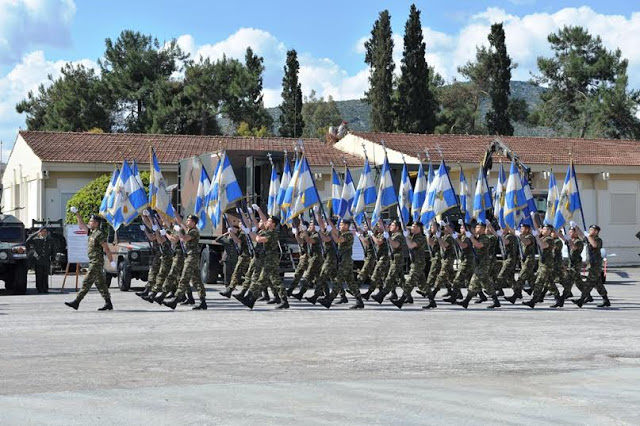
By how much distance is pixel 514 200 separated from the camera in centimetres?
2780

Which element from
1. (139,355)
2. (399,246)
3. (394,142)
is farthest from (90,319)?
(394,142)

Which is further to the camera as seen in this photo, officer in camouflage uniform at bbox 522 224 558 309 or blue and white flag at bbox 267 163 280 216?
blue and white flag at bbox 267 163 280 216

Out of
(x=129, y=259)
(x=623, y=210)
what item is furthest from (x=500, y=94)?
(x=129, y=259)

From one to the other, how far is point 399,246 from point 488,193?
11976 millimetres

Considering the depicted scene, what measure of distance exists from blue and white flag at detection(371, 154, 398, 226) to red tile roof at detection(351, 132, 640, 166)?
15805mm

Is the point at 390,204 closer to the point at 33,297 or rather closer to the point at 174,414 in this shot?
the point at 33,297

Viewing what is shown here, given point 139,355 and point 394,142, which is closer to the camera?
point 139,355

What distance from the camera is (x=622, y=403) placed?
905 centimetres

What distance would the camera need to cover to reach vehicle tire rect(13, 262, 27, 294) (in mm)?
23328

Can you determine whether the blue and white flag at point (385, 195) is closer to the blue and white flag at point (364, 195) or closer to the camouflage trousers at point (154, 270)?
the blue and white flag at point (364, 195)

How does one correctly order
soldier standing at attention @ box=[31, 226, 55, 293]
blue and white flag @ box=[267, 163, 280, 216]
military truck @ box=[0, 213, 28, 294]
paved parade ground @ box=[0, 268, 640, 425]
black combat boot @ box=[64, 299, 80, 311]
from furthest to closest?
blue and white flag @ box=[267, 163, 280, 216], soldier standing at attention @ box=[31, 226, 55, 293], military truck @ box=[0, 213, 28, 294], black combat boot @ box=[64, 299, 80, 311], paved parade ground @ box=[0, 268, 640, 425]

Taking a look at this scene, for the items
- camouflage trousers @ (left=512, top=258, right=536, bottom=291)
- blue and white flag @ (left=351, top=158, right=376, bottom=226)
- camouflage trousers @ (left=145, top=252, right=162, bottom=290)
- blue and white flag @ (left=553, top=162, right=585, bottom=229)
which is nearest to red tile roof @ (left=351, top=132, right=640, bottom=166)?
blue and white flag @ (left=351, top=158, right=376, bottom=226)

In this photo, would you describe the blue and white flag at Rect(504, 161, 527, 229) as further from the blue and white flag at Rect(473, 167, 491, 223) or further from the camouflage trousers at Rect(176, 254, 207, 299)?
the camouflage trousers at Rect(176, 254, 207, 299)

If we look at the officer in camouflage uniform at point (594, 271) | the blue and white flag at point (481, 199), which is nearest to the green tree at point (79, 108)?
the blue and white flag at point (481, 199)
